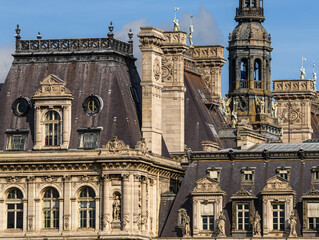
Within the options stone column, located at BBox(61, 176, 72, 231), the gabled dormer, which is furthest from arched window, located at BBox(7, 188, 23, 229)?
the gabled dormer

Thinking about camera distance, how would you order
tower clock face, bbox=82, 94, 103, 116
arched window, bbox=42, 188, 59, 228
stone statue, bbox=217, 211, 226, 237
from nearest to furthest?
stone statue, bbox=217, 211, 226, 237, arched window, bbox=42, 188, 59, 228, tower clock face, bbox=82, 94, 103, 116

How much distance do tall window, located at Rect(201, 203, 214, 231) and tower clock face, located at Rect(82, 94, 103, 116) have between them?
35.4ft

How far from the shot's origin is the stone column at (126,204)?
477ft

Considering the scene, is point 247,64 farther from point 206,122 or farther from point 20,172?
point 20,172

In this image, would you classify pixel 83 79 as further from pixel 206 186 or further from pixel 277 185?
pixel 277 185

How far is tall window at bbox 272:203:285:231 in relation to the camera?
145 m

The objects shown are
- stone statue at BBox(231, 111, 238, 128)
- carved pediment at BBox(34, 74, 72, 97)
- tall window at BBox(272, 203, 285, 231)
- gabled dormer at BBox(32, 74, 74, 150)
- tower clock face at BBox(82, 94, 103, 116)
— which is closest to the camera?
tall window at BBox(272, 203, 285, 231)

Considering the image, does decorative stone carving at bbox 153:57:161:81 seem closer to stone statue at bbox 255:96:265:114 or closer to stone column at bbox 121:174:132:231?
stone column at bbox 121:174:132:231

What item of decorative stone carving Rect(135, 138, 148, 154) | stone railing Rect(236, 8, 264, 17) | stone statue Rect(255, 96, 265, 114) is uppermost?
stone railing Rect(236, 8, 264, 17)

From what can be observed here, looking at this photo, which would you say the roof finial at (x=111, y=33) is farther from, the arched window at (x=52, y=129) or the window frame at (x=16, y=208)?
the window frame at (x=16, y=208)

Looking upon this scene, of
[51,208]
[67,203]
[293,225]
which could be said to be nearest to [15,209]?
[51,208]

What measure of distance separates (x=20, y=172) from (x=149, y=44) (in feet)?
45.0

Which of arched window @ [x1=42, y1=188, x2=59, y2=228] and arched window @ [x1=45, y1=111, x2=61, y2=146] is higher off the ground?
arched window @ [x1=45, y1=111, x2=61, y2=146]

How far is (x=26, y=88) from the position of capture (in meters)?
152
